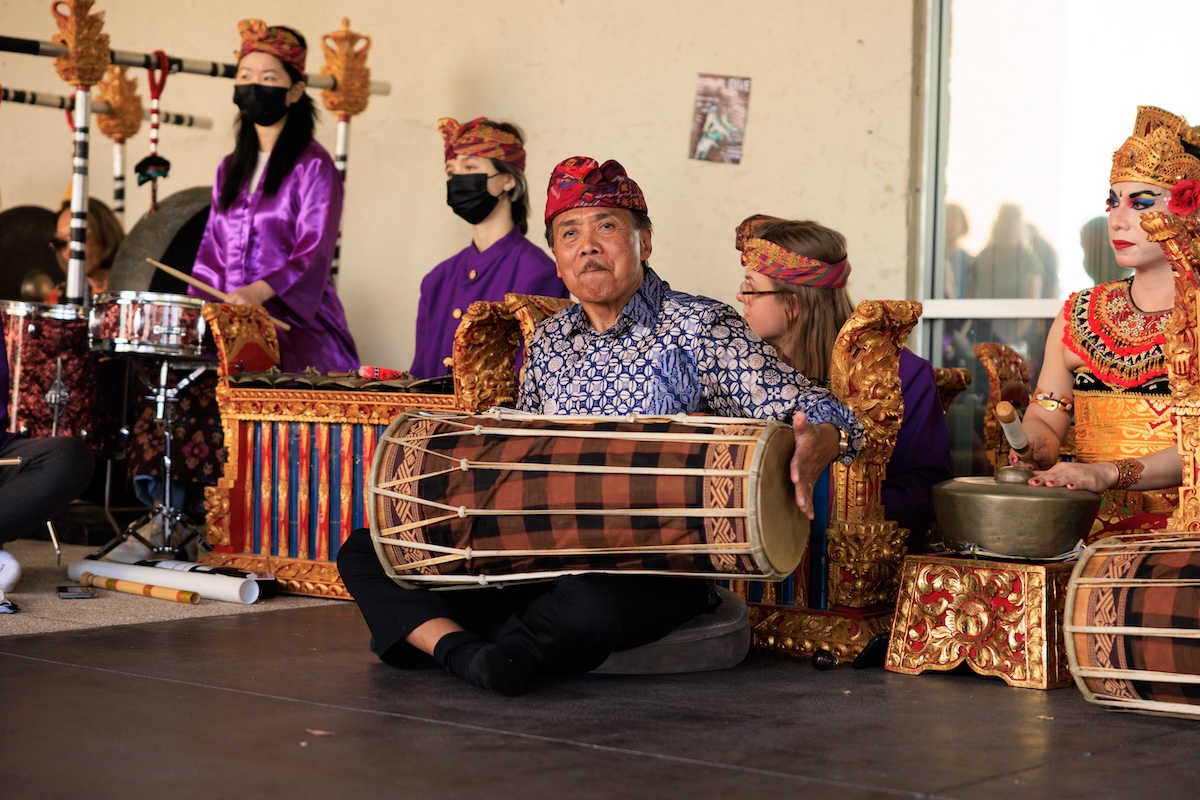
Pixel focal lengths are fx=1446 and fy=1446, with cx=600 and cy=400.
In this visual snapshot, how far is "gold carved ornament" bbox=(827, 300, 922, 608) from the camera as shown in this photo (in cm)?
321

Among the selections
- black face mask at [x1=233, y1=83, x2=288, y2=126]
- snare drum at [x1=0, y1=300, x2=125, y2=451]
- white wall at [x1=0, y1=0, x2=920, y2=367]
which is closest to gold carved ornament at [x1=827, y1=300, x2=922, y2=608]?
white wall at [x1=0, y1=0, x2=920, y2=367]

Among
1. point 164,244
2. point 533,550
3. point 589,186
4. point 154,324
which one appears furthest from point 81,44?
point 533,550

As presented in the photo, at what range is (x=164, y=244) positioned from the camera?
5.85 m

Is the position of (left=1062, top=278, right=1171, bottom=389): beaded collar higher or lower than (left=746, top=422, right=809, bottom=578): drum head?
higher

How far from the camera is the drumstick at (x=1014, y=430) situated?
285cm

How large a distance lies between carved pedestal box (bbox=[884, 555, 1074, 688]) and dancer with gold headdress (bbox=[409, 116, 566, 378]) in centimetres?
201

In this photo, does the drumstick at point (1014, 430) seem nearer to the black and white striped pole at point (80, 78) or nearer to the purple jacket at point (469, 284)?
the purple jacket at point (469, 284)

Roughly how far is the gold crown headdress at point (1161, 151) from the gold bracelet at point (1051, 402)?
0.52 m

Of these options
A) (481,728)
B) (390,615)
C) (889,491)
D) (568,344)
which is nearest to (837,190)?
(889,491)

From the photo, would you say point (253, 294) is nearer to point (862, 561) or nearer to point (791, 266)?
point (791, 266)

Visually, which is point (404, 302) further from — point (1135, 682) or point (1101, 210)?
point (1135, 682)

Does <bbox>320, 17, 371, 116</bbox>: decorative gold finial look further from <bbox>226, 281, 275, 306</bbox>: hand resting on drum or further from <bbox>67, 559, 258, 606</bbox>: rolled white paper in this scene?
<bbox>67, 559, 258, 606</bbox>: rolled white paper

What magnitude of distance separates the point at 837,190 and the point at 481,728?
2.96m

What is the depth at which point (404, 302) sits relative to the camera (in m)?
6.27
